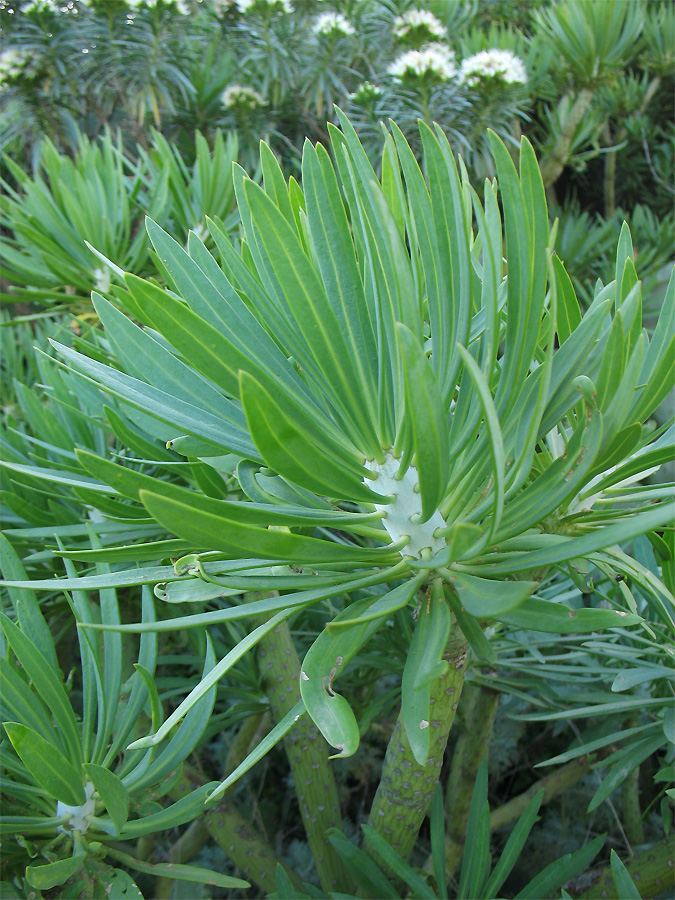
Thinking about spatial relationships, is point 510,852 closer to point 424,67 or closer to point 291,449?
point 291,449

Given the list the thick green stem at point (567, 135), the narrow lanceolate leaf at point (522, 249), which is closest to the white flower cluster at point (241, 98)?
the thick green stem at point (567, 135)

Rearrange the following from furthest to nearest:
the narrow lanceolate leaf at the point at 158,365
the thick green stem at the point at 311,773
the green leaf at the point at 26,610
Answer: the thick green stem at the point at 311,773
the green leaf at the point at 26,610
the narrow lanceolate leaf at the point at 158,365

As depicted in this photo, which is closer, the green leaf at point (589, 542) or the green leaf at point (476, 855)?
the green leaf at point (589, 542)

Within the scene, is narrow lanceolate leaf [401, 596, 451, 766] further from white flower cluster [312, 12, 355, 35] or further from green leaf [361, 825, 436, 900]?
white flower cluster [312, 12, 355, 35]

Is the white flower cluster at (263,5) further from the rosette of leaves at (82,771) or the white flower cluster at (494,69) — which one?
the rosette of leaves at (82,771)

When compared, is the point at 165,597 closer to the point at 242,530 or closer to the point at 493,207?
the point at 242,530

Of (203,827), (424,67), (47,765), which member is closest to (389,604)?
(47,765)

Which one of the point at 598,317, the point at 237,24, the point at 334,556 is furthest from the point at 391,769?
the point at 237,24

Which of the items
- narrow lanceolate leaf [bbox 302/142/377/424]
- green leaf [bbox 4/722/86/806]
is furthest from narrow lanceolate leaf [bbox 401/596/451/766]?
green leaf [bbox 4/722/86/806]
